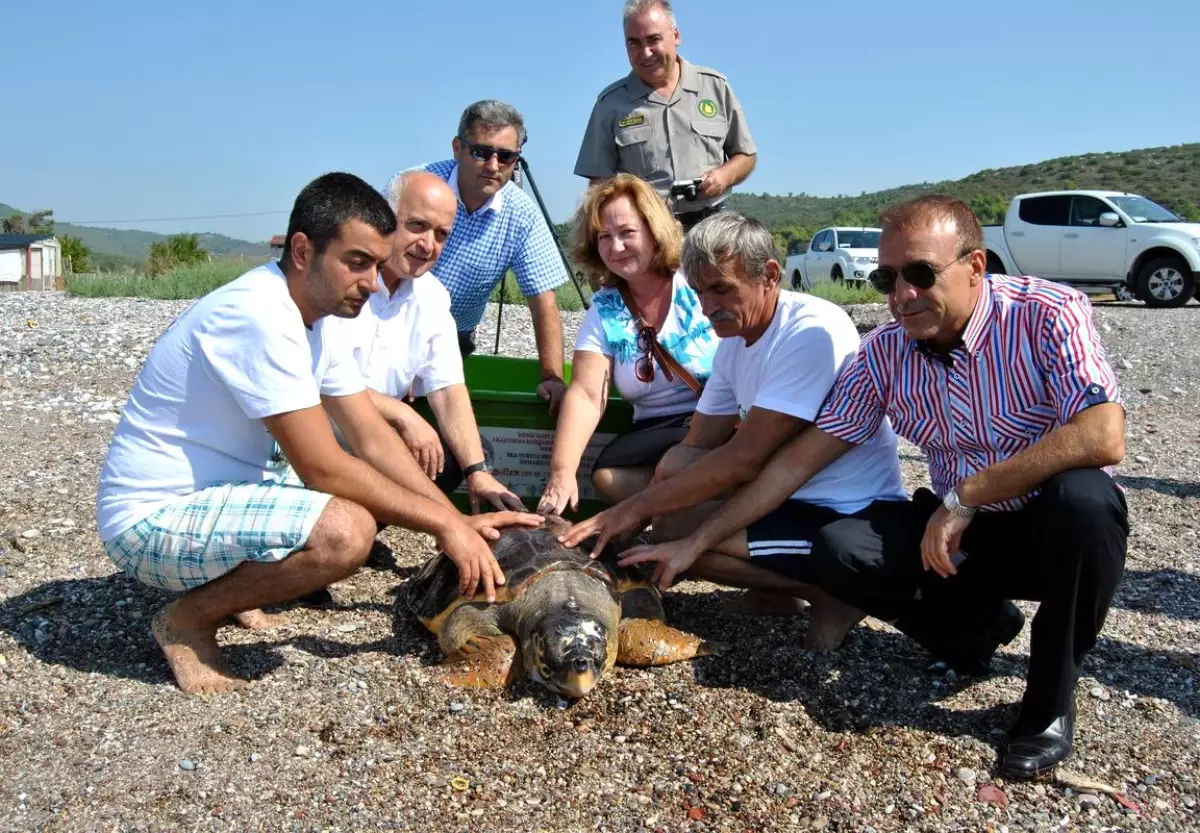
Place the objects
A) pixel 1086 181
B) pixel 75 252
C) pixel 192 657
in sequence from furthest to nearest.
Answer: pixel 1086 181 → pixel 75 252 → pixel 192 657

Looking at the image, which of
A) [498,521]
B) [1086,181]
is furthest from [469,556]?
[1086,181]

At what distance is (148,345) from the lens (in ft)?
28.5

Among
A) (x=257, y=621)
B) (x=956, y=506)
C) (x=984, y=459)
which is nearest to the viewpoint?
(x=956, y=506)

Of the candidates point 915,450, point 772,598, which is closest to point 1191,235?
point 915,450

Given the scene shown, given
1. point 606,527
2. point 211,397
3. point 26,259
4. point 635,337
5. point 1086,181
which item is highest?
point 1086,181

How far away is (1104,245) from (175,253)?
19185mm

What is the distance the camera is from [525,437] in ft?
13.4

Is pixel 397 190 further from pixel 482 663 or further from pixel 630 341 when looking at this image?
pixel 482 663

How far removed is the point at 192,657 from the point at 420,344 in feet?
4.47

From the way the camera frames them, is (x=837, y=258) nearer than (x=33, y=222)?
Yes

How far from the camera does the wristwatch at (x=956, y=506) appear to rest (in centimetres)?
249

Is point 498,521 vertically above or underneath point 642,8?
underneath

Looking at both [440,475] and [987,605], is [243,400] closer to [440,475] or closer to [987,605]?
[440,475]

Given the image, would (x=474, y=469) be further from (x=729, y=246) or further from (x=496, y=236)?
(x=729, y=246)
